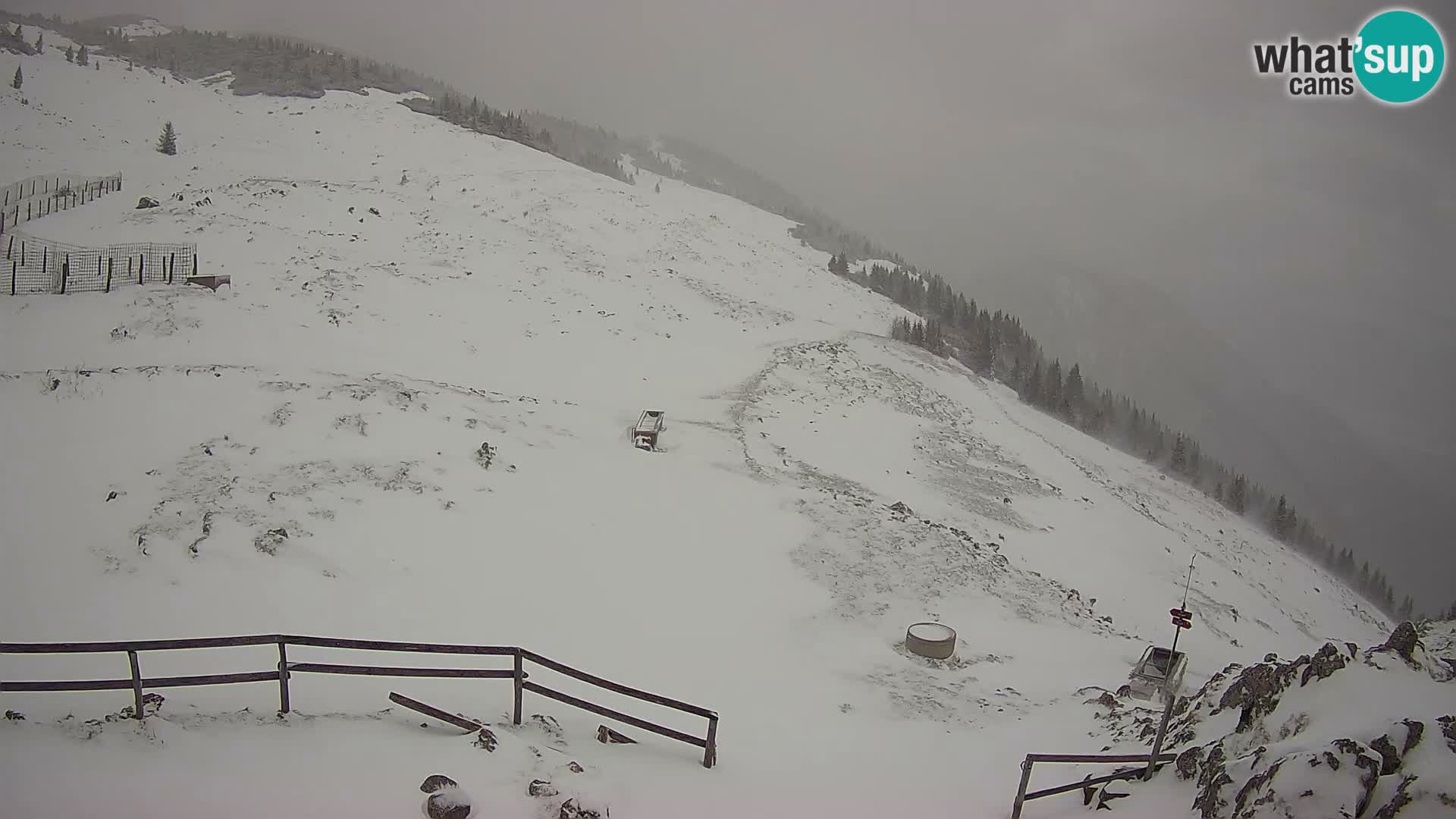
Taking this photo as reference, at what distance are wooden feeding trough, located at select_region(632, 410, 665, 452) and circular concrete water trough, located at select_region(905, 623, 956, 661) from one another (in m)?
11.8

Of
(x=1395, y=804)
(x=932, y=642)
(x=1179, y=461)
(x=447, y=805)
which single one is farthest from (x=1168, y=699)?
(x=1179, y=461)

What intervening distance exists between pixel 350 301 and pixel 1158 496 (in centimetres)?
4587

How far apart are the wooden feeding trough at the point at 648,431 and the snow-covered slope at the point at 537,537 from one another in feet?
2.40

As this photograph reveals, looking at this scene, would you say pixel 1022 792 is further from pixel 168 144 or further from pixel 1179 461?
pixel 1179 461

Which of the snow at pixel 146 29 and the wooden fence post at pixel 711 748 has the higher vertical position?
the snow at pixel 146 29

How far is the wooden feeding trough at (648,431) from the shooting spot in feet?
84.3

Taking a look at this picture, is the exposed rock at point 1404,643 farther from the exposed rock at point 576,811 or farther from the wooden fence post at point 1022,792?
the exposed rock at point 576,811

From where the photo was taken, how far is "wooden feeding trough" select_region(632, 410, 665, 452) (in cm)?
2569

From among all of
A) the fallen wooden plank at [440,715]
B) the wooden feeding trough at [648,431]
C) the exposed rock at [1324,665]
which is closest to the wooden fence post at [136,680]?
the fallen wooden plank at [440,715]

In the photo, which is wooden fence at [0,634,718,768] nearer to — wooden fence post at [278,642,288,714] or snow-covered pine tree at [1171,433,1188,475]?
wooden fence post at [278,642,288,714]

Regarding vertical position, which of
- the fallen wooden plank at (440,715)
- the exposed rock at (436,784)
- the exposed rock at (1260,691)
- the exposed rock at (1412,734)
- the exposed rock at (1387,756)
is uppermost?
the exposed rock at (1412,734)

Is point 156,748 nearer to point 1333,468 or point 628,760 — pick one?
point 628,760

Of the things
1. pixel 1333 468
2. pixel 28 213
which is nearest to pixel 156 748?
pixel 28 213

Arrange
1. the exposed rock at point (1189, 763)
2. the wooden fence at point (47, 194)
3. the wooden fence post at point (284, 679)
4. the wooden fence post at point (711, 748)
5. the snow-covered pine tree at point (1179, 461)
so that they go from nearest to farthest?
the wooden fence post at point (284, 679) → the exposed rock at point (1189, 763) → the wooden fence post at point (711, 748) → the wooden fence at point (47, 194) → the snow-covered pine tree at point (1179, 461)
